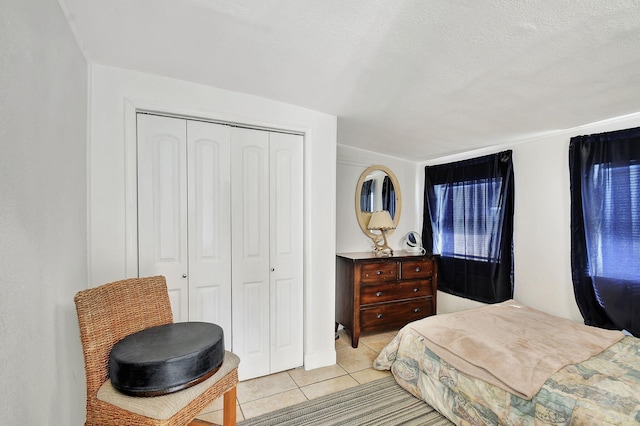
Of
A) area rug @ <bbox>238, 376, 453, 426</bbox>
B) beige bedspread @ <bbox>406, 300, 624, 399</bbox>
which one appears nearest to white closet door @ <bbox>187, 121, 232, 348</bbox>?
area rug @ <bbox>238, 376, 453, 426</bbox>

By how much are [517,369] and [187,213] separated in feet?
7.61

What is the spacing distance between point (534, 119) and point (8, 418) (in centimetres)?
342

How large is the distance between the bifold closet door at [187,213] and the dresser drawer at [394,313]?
1.47m

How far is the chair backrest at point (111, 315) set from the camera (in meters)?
1.24

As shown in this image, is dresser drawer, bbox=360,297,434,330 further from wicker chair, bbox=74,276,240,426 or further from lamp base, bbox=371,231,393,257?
wicker chair, bbox=74,276,240,426

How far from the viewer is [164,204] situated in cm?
200

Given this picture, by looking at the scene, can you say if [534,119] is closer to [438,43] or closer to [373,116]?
[373,116]

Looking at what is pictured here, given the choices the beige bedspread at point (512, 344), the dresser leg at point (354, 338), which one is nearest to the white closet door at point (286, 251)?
the dresser leg at point (354, 338)

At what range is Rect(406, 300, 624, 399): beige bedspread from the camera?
162 cm

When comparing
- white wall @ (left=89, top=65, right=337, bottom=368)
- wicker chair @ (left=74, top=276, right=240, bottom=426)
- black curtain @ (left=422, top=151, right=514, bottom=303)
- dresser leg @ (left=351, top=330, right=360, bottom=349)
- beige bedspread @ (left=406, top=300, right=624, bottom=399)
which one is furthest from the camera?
black curtain @ (left=422, top=151, right=514, bottom=303)

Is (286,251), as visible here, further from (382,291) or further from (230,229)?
(382,291)

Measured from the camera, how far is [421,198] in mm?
4145

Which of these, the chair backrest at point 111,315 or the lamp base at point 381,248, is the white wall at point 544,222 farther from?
the chair backrest at point 111,315

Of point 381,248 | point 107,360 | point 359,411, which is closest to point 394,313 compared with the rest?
point 381,248
